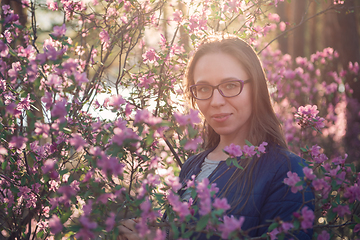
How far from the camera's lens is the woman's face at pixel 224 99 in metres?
1.65

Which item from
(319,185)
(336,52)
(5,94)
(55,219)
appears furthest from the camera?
(336,52)

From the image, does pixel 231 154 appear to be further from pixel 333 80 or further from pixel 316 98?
pixel 333 80

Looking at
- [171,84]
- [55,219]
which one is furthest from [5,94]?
[171,84]

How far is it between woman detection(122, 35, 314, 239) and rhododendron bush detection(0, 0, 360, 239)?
16 centimetres

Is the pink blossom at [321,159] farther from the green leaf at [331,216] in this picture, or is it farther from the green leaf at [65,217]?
the green leaf at [65,217]

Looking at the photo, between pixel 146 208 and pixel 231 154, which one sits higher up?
pixel 231 154

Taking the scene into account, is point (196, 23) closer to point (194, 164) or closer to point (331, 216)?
point (194, 164)

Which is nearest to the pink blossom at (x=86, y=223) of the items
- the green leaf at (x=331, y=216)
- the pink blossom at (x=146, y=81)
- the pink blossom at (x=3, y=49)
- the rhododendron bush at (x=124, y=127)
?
the rhododendron bush at (x=124, y=127)

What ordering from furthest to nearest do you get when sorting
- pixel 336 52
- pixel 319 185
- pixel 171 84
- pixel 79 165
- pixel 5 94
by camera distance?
pixel 336 52 → pixel 171 84 → pixel 79 165 → pixel 5 94 → pixel 319 185

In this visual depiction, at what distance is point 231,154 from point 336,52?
18.6 ft

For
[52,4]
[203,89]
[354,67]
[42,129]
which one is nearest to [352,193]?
[203,89]

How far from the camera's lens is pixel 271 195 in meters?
1.41

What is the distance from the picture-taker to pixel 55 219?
93 cm

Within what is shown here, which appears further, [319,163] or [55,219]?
[319,163]
